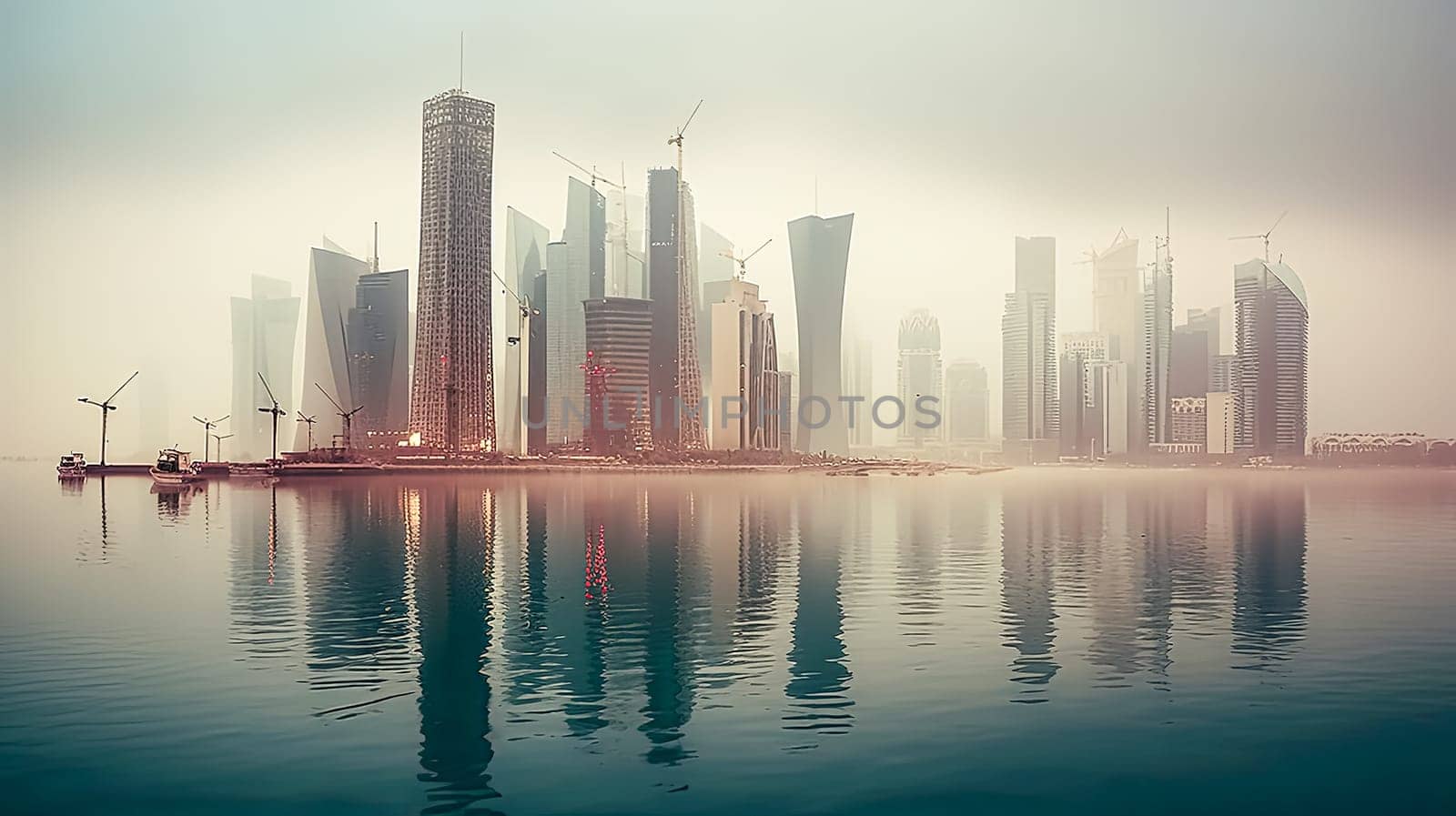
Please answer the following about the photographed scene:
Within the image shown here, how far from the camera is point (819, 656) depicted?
79.2 ft

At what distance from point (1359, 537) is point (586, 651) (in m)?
50.4

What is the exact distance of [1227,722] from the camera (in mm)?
18688

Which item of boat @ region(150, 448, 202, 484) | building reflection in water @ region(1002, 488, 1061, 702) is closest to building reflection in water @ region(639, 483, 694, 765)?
building reflection in water @ region(1002, 488, 1061, 702)

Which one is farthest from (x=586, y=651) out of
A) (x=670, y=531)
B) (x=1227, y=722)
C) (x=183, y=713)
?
(x=670, y=531)

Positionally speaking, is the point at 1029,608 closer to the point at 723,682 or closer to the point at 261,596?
the point at 723,682

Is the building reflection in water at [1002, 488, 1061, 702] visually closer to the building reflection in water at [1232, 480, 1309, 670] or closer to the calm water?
the calm water

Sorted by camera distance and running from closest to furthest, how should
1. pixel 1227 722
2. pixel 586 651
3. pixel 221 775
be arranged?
pixel 221 775 → pixel 1227 722 → pixel 586 651

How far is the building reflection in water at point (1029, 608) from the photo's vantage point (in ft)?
73.8

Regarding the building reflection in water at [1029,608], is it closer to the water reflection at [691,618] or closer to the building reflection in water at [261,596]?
the water reflection at [691,618]

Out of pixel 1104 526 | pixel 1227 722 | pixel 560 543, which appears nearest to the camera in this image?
pixel 1227 722

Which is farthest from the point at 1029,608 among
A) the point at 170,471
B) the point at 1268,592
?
the point at 170,471

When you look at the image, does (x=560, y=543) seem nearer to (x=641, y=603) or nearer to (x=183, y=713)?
(x=641, y=603)

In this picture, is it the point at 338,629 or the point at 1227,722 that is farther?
the point at 338,629

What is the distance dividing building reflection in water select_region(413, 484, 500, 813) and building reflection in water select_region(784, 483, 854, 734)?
494 centimetres
